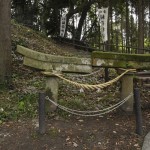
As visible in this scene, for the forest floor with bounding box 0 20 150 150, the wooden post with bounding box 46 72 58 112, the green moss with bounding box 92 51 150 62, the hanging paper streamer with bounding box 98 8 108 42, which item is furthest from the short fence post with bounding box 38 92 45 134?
the hanging paper streamer with bounding box 98 8 108 42

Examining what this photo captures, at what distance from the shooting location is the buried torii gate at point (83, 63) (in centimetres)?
616

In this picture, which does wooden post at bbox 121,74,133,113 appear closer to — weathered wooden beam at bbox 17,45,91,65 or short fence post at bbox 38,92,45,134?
weathered wooden beam at bbox 17,45,91,65

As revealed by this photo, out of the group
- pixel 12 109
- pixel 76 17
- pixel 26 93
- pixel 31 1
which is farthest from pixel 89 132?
pixel 76 17

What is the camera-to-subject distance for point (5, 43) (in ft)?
24.8

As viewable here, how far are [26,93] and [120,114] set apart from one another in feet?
7.74

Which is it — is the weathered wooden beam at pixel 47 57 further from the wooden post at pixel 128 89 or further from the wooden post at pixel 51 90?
the wooden post at pixel 128 89

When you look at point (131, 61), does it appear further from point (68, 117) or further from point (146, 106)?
point (68, 117)

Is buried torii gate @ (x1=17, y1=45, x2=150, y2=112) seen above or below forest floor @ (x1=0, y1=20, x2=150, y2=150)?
above

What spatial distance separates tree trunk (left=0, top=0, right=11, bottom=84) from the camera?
750 cm

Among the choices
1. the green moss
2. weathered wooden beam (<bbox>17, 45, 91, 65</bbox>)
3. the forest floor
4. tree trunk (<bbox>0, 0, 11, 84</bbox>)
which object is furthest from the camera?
tree trunk (<bbox>0, 0, 11, 84</bbox>)

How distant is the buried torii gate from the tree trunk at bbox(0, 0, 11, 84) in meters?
1.37

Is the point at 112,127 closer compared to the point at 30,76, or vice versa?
the point at 112,127

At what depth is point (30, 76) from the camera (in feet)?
29.4

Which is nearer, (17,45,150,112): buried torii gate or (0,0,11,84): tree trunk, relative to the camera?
(17,45,150,112): buried torii gate
